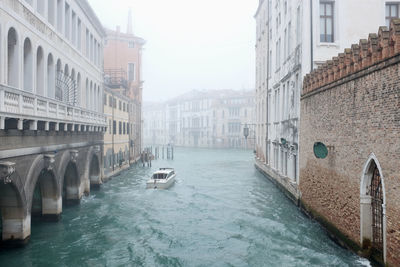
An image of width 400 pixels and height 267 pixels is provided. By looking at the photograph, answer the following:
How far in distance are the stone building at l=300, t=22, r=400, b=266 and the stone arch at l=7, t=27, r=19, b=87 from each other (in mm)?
10356

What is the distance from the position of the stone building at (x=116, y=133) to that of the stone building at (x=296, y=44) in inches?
485

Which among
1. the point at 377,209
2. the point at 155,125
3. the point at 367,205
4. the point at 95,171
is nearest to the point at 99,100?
the point at 95,171

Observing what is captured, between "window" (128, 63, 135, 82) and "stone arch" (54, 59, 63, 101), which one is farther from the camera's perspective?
"window" (128, 63, 135, 82)

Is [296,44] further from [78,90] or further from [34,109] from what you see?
[34,109]

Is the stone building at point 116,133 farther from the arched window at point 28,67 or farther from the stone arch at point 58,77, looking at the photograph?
the arched window at point 28,67

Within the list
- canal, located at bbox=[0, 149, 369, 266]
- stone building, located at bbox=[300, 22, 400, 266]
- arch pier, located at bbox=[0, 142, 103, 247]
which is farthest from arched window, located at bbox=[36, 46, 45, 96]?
stone building, located at bbox=[300, 22, 400, 266]

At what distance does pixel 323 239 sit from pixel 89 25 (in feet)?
59.2

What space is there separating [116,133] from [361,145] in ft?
80.6

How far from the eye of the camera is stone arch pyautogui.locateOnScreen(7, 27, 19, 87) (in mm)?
11906

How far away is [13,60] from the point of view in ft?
39.2

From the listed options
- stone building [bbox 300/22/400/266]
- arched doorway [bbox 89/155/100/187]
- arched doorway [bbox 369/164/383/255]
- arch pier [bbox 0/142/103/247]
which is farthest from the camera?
arched doorway [bbox 89/155/100/187]

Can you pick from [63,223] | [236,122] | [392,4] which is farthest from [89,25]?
[236,122]

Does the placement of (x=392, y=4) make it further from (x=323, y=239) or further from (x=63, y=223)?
(x=63, y=223)

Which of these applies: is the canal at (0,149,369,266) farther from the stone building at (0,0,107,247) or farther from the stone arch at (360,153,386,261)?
the stone building at (0,0,107,247)
